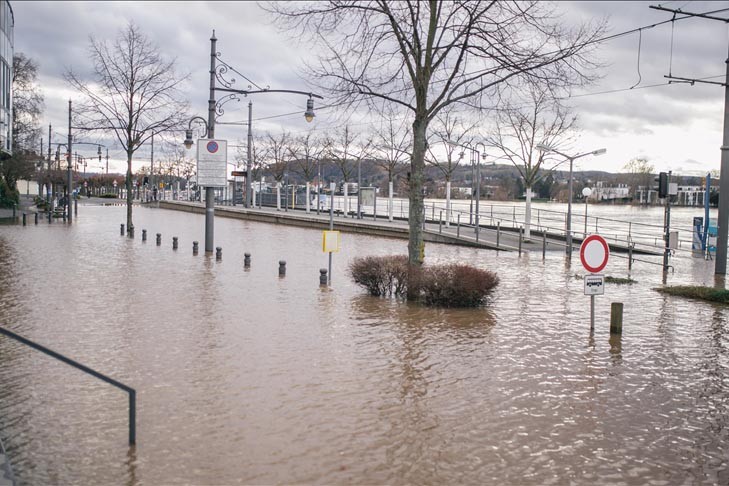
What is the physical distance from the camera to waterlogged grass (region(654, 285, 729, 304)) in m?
15.6

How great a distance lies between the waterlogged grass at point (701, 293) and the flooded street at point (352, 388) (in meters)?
0.68

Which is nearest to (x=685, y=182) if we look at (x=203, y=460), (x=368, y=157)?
(x=368, y=157)

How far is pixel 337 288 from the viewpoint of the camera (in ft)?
51.5

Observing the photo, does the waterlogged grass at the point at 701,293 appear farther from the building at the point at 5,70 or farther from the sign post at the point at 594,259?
the building at the point at 5,70

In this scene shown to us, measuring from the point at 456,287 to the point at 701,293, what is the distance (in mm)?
6558

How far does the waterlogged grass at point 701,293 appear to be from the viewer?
15.6m

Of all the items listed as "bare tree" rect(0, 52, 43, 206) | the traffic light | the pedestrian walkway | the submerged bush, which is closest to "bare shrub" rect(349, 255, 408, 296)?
the submerged bush

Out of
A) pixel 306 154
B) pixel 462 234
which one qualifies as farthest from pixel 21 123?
pixel 462 234

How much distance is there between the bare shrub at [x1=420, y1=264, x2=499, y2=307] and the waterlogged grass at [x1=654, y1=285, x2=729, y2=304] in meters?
5.59

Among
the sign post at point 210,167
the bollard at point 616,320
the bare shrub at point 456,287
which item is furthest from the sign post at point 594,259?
the sign post at point 210,167

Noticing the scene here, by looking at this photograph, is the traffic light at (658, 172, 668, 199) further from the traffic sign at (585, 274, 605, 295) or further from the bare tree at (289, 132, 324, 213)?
the bare tree at (289, 132, 324, 213)

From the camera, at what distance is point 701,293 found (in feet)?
52.9

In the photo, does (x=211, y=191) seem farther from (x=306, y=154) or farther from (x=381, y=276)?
(x=306, y=154)

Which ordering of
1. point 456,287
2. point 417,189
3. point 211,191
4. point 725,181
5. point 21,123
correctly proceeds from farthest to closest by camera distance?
point 21,123 → point 211,191 → point 725,181 → point 417,189 → point 456,287
